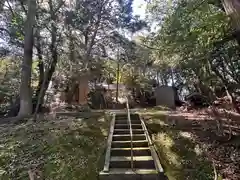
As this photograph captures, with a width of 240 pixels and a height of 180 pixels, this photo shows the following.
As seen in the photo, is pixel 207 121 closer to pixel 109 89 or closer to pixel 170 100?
pixel 170 100

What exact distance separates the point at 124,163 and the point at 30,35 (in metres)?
6.88

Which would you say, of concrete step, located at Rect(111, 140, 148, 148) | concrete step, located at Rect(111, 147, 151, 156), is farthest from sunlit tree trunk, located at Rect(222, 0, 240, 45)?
concrete step, located at Rect(111, 140, 148, 148)

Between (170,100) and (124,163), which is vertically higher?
(170,100)

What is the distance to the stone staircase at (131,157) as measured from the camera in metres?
4.82

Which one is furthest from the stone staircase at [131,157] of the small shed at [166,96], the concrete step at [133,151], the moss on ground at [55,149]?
the small shed at [166,96]

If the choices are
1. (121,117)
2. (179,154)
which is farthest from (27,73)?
(179,154)

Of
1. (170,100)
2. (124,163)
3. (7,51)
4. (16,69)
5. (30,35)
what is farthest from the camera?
(170,100)

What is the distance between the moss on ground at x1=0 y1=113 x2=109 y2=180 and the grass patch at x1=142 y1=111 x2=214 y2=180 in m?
1.38

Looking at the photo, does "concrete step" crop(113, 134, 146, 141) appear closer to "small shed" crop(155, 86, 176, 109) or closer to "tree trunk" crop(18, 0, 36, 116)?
"tree trunk" crop(18, 0, 36, 116)

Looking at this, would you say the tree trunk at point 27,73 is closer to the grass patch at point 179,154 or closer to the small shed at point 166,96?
the grass patch at point 179,154

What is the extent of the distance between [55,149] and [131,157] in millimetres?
1941

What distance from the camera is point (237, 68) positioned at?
30.3 feet

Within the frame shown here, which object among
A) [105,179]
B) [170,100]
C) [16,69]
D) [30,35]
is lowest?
[105,179]

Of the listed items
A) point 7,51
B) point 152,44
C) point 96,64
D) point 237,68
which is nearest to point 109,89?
point 96,64
